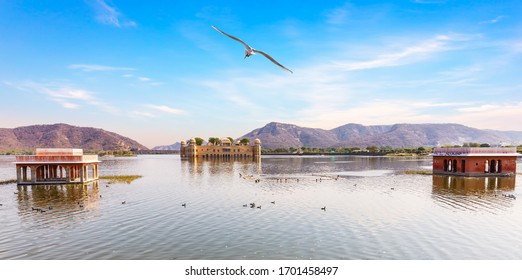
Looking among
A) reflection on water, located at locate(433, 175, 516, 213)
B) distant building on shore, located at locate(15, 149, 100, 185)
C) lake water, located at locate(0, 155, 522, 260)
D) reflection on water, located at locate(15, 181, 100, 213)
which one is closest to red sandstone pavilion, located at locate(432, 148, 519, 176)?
reflection on water, located at locate(433, 175, 516, 213)

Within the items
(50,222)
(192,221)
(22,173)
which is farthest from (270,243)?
(22,173)

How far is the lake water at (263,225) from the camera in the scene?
20016 mm

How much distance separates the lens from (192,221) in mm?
27734

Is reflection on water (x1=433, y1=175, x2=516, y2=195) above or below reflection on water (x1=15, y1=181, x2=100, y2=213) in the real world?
below

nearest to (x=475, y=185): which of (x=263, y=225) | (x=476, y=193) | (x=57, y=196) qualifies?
(x=476, y=193)

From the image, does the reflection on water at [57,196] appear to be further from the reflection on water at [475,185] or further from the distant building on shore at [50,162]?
the reflection on water at [475,185]

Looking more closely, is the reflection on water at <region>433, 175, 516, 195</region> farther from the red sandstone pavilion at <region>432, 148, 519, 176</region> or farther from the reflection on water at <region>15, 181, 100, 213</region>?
the reflection on water at <region>15, 181, 100, 213</region>

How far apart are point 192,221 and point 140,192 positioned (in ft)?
64.4

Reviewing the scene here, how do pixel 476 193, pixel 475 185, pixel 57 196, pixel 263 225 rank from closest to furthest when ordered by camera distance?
pixel 263 225, pixel 57 196, pixel 476 193, pixel 475 185

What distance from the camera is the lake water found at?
65.7 ft

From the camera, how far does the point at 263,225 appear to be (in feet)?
86.6

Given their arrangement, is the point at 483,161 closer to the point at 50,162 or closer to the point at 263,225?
the point at 263,225

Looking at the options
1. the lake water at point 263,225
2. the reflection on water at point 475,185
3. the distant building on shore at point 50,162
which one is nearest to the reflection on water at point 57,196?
the lake water at point 263,225
